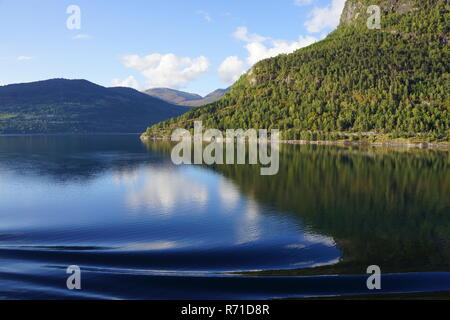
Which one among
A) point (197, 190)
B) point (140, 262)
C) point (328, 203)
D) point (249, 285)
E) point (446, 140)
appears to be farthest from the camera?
point (446, 140)

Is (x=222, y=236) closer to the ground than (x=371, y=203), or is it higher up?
closer to the ground

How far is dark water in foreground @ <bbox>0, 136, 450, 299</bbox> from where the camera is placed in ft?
120

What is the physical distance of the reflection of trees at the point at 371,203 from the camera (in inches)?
1772

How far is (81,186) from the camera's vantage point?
8581cm

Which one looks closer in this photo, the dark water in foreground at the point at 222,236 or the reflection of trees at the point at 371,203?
the dark water in foreground at the point at 222,236

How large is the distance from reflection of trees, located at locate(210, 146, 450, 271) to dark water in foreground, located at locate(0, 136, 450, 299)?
23 centimetres

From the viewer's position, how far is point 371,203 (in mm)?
69812

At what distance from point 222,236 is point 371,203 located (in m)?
33.7

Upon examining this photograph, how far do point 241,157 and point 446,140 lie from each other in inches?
4612

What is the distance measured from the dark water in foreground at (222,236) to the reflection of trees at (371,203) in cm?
23
